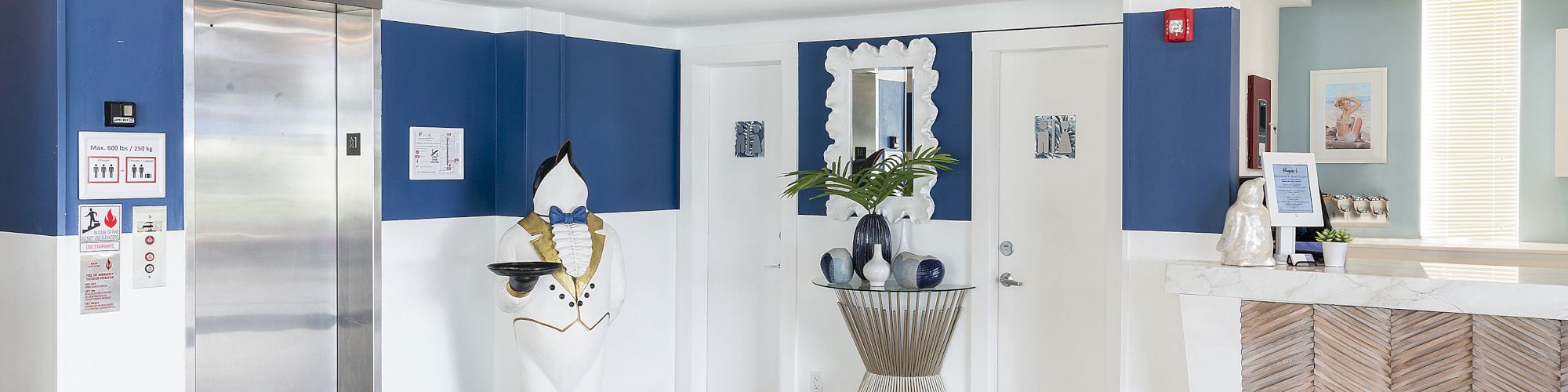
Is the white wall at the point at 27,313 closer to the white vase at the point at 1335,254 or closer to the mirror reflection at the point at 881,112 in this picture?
the mirror reflection at the point at 881,112

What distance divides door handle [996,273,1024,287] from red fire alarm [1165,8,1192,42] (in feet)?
4.23

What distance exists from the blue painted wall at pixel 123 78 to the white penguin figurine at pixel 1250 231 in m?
3.48

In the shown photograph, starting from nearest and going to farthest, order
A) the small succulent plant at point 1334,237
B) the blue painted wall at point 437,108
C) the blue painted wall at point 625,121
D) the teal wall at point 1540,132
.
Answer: the small succulent plant at point 1334,237 < the blue painted wall at point 437,108 < the blue painted wall at point 625,121 < the teal wall at point 1540,132

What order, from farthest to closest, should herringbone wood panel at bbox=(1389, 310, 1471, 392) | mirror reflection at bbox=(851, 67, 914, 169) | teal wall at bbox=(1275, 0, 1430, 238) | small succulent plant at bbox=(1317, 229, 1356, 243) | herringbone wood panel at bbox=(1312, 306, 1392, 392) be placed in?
teal wall at bbox=(1275, 0, 1430, 238)
mirror reflection at bbox=(851, 67, 914, 169)
small succulent plant at bbox=(1317, 229, 1356, 243)
herringbone wood panel at bbox=(1312, 306, 1392, 392)
herringbone wood panel at bbox=(1389, 310, 1471, 392)

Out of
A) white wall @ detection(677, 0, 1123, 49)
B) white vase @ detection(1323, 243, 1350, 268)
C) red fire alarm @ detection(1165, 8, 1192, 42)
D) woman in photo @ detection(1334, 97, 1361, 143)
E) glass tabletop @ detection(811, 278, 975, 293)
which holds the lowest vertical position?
glass tabletop @ detection(811, 278, 975, 293)

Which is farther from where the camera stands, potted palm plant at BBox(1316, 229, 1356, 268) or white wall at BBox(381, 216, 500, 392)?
white wall at BBox(381, 216, 500, 392)

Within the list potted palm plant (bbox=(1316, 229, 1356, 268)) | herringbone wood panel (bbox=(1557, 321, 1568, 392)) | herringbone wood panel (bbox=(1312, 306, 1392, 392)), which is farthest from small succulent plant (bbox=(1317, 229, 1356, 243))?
herringbone wood panel (bbox=(1557, 321, 1568, 392))

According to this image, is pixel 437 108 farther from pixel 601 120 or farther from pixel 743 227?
pixel 743 227

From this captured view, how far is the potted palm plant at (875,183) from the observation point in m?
4.64

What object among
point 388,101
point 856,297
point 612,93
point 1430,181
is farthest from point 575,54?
point 1430,181

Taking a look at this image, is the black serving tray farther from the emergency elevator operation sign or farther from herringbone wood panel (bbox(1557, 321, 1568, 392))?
herringbone wood panel (bbox(1557, 321, 1568, 392))

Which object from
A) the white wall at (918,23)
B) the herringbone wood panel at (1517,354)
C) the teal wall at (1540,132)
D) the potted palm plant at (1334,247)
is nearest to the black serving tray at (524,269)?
the white wall at (918,23)

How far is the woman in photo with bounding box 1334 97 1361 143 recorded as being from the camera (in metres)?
5.53

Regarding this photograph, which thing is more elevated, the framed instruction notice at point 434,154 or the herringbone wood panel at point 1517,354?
the framed instruction notice at point 434,154
